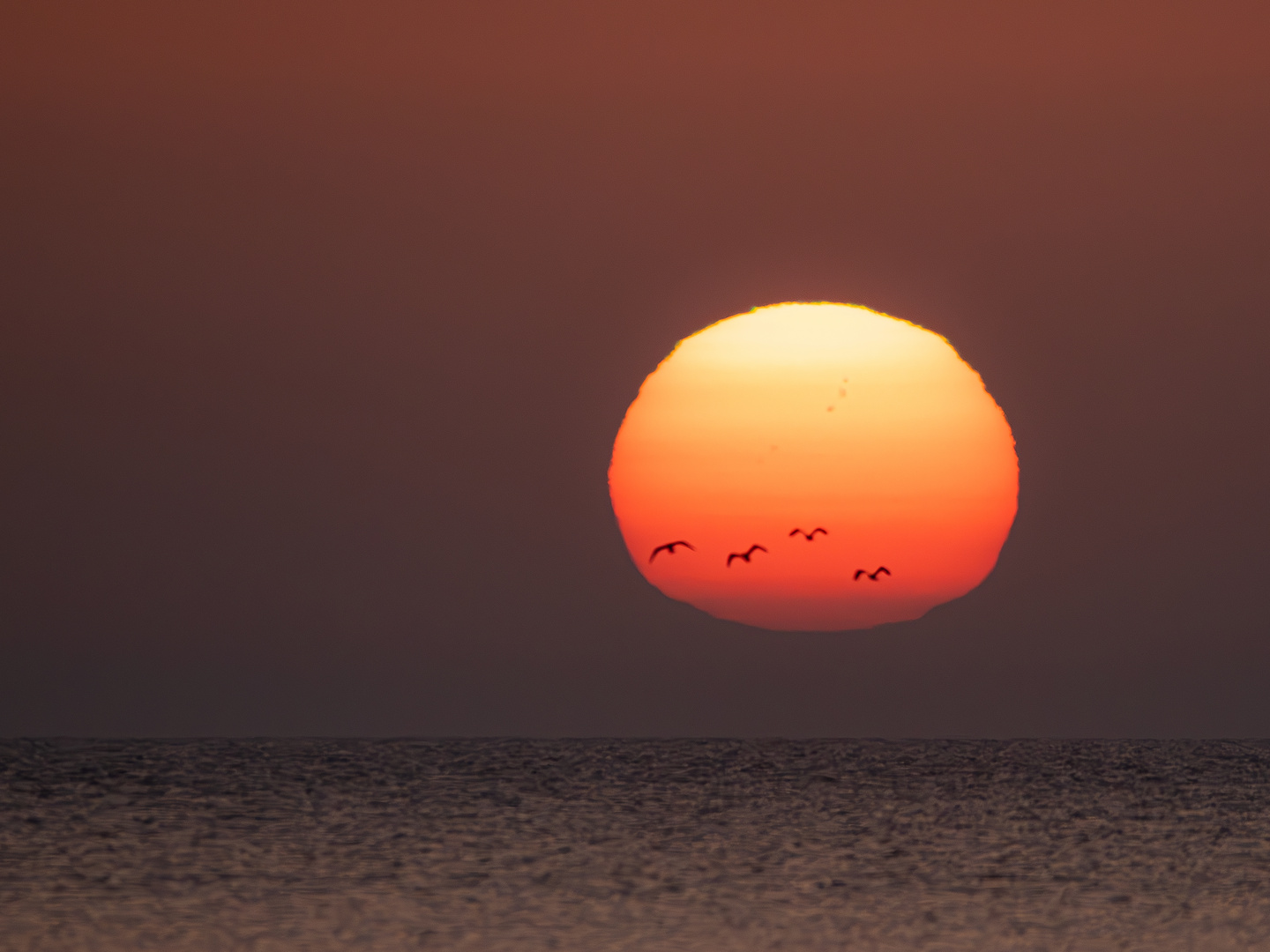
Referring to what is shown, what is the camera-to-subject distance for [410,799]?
19703 millimetres

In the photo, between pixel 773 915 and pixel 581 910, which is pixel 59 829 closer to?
pixel 581 910

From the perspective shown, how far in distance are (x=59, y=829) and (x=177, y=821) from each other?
1.29 metres

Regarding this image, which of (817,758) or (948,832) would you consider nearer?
(948,832)

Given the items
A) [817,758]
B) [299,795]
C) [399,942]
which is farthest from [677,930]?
[817,758]

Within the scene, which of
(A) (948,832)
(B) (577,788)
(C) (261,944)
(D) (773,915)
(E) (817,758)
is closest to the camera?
(C) (261,944)

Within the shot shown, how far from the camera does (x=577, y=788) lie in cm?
2114

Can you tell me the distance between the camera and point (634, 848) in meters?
15.7

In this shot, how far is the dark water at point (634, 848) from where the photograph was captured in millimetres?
11719

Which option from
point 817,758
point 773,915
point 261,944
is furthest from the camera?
point 817,758

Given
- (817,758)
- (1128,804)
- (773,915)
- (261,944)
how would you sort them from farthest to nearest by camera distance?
(817,758), (1128,804), (773,915), (261,944)

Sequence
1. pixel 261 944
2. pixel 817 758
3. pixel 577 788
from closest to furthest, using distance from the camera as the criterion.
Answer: pixel 261 944 → pixel 577 788 → pixel 817 758

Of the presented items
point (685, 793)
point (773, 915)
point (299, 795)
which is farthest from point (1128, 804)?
point (299, 795)

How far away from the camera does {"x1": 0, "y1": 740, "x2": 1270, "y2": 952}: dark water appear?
1172 centimetres

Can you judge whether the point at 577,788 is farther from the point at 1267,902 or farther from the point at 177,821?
the point at 1267,902
